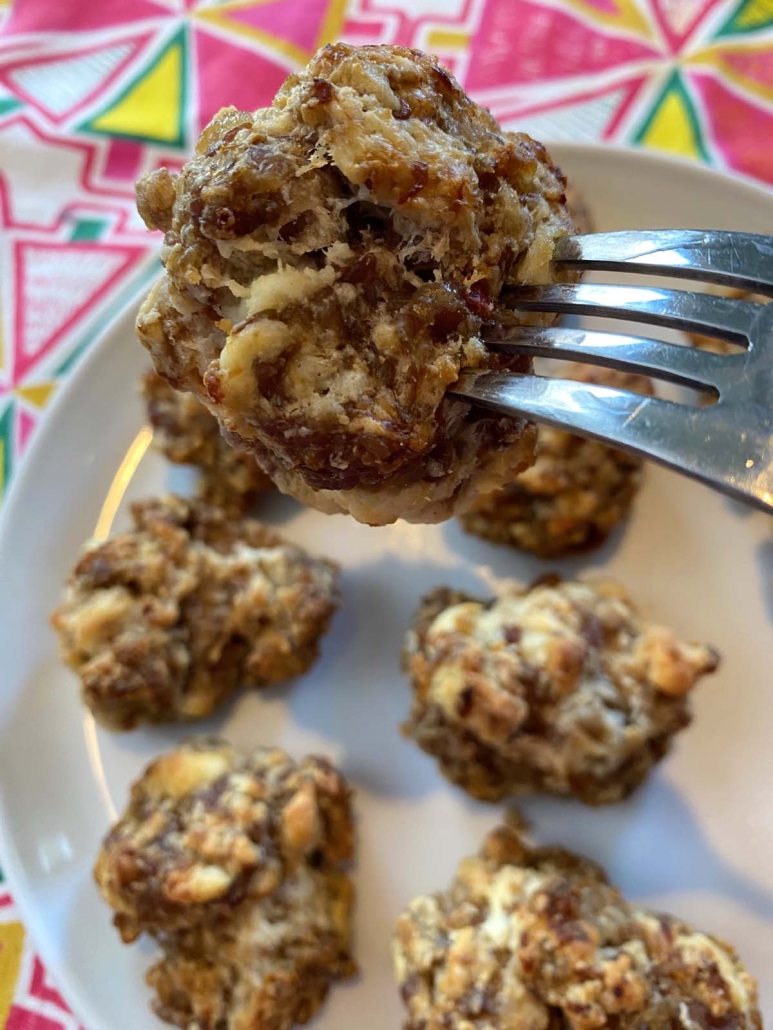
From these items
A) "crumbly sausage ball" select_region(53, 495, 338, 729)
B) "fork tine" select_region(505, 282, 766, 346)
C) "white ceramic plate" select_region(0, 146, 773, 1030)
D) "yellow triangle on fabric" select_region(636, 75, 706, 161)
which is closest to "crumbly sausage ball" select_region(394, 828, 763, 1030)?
"white ceramic plate" select_region(0, 146, 773, 1030)

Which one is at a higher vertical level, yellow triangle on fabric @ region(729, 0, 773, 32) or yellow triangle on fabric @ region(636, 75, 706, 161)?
yellow triangle on fabric @ region(729, 0, 773, 32)

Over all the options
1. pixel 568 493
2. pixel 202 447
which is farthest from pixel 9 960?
pixel 568 493

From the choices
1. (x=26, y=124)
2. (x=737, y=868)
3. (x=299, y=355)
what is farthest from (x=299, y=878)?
(x=26, y=124)

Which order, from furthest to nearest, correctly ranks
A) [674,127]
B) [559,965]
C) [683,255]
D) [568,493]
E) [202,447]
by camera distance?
[674,127] < [202,447] < [568,493] < [559,965] < [683,255]

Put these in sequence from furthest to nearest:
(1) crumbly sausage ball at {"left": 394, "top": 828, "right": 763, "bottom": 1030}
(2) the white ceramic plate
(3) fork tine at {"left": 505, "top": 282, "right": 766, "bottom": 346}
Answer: (2) the white ceramic plate → (1) crumbly sausage ball at {"left": 394, "top": 828, "right": 763, "bottom": 1030} → (3) fork tine at {"left": 505, "top": 282, "right": 766, "bottom": 346}

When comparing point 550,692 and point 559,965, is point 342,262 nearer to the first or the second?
point 550,692

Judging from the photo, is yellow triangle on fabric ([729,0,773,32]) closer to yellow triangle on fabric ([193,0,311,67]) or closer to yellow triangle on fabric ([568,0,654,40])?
yellow triangle on fabric ([568,0,654,40])
